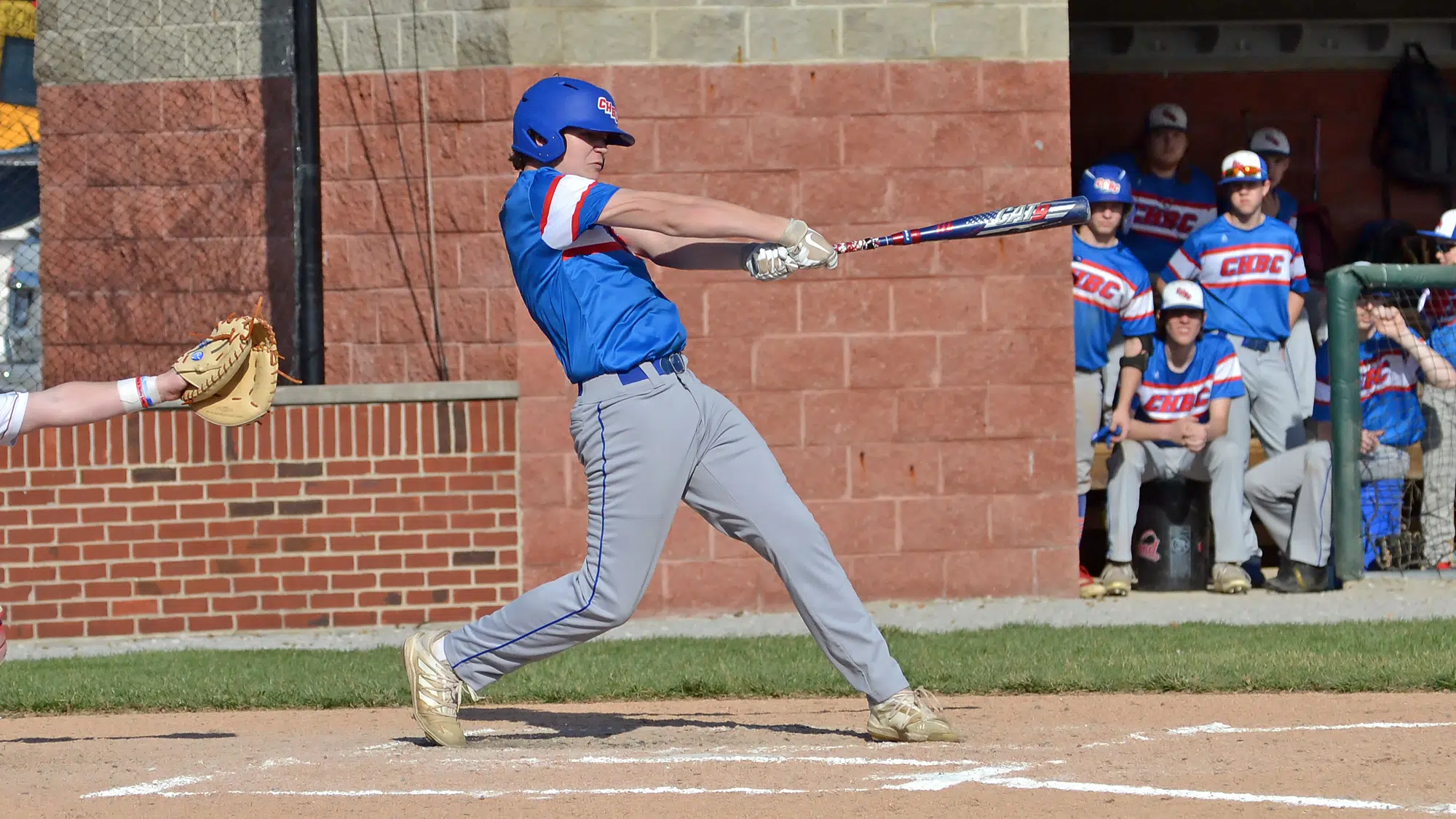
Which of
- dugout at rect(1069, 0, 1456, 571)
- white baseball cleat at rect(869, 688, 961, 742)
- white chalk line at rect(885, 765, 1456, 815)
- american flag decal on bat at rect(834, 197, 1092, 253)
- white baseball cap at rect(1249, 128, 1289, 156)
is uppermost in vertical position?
dugout at rect(1069, 0, 1456, 571)

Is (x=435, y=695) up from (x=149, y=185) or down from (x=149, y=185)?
down

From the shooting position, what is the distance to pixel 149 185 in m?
9.73

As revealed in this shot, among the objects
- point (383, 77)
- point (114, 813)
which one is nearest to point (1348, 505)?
point (383, 77)

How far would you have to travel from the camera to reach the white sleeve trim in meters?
5.32

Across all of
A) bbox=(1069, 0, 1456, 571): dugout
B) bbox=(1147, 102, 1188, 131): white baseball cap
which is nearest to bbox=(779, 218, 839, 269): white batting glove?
bbox=(1147, 102, 1188, 131): white baseball cap

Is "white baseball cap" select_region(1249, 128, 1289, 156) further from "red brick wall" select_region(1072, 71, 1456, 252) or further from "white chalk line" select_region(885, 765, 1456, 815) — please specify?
"white chalk line" select_region(885, 765, 1456, 815)

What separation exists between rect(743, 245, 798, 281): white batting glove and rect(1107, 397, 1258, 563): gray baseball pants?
14.8 ft

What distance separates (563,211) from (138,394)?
135 cm

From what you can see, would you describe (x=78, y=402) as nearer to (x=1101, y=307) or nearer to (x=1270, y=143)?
(x=1101, y=307)

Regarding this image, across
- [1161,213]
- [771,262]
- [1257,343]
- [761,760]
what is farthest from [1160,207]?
[761,760]

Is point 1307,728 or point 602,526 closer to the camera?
point 602,526

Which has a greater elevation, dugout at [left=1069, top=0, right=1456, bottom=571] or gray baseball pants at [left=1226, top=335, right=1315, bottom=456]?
dugout at [left=1069, top=0, right=1456, bottom=571]

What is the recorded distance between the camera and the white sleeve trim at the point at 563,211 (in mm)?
5320

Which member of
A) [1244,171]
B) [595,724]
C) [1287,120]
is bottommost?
[595,724]
